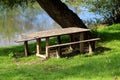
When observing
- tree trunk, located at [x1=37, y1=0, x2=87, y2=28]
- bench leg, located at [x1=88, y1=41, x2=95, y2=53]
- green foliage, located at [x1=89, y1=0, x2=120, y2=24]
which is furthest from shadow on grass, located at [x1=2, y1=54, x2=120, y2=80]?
green foliage, located at [x1=89, y1=0, x2=120, y2=24]

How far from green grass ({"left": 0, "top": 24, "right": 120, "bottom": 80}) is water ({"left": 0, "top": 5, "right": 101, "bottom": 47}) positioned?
8.12 metres

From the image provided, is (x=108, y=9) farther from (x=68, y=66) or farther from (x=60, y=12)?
(x=68, y=66)

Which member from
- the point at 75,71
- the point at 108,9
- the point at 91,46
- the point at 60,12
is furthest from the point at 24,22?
the point at 75,71

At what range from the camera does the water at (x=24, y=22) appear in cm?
2453

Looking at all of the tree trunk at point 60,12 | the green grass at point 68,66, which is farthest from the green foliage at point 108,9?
the tree trunk at point 60,12

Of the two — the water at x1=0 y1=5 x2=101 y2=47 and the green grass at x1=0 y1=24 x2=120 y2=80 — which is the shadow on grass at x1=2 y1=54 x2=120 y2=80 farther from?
the water at x1=0 y1=5 x2=101 y2=47

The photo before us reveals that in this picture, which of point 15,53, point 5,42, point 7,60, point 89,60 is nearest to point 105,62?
point 89,60

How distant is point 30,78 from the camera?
9.95 metres

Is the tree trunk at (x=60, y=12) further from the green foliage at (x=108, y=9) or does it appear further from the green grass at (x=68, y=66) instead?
the green foliage at (x=108, y=9)

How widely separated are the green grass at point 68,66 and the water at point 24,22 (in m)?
8.12

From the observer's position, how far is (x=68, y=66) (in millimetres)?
11555

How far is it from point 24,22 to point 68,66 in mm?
17870

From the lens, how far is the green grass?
32.2 feet

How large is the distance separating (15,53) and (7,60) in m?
1.40
